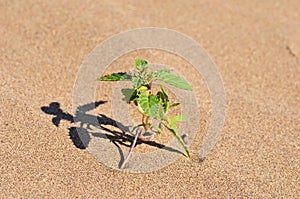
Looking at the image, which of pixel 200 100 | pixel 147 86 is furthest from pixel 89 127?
pixel 200 100

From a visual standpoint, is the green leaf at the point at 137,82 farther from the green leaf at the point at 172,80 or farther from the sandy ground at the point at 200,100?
the sandy ground at the point at 200,100

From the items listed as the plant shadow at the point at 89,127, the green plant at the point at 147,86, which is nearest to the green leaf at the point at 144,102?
the green plant at the point at 147,86

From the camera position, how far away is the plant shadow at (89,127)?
1.97m

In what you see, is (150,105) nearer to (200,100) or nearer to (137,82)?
(137,82)

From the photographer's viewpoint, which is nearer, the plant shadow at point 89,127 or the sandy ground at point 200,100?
the sandy ground at point 200,100

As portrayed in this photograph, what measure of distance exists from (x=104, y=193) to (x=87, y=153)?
8.2 inches

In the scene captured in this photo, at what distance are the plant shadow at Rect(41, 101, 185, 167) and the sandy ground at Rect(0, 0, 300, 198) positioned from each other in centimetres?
3

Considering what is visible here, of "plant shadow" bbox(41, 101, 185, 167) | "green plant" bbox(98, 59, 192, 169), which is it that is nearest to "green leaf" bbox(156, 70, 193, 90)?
"green plant" bbox(98, 59, 192, 169)

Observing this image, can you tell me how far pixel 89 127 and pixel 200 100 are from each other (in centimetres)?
54

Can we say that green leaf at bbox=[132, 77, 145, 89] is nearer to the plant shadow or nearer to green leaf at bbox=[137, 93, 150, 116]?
green leaf at bbox=[137, 93, 150, 116]

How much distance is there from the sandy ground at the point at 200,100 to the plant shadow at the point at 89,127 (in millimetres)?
26

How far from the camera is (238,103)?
229cm

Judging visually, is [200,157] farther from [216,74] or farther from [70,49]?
[70,49]

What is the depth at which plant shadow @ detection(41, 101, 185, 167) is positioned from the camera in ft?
6.48
